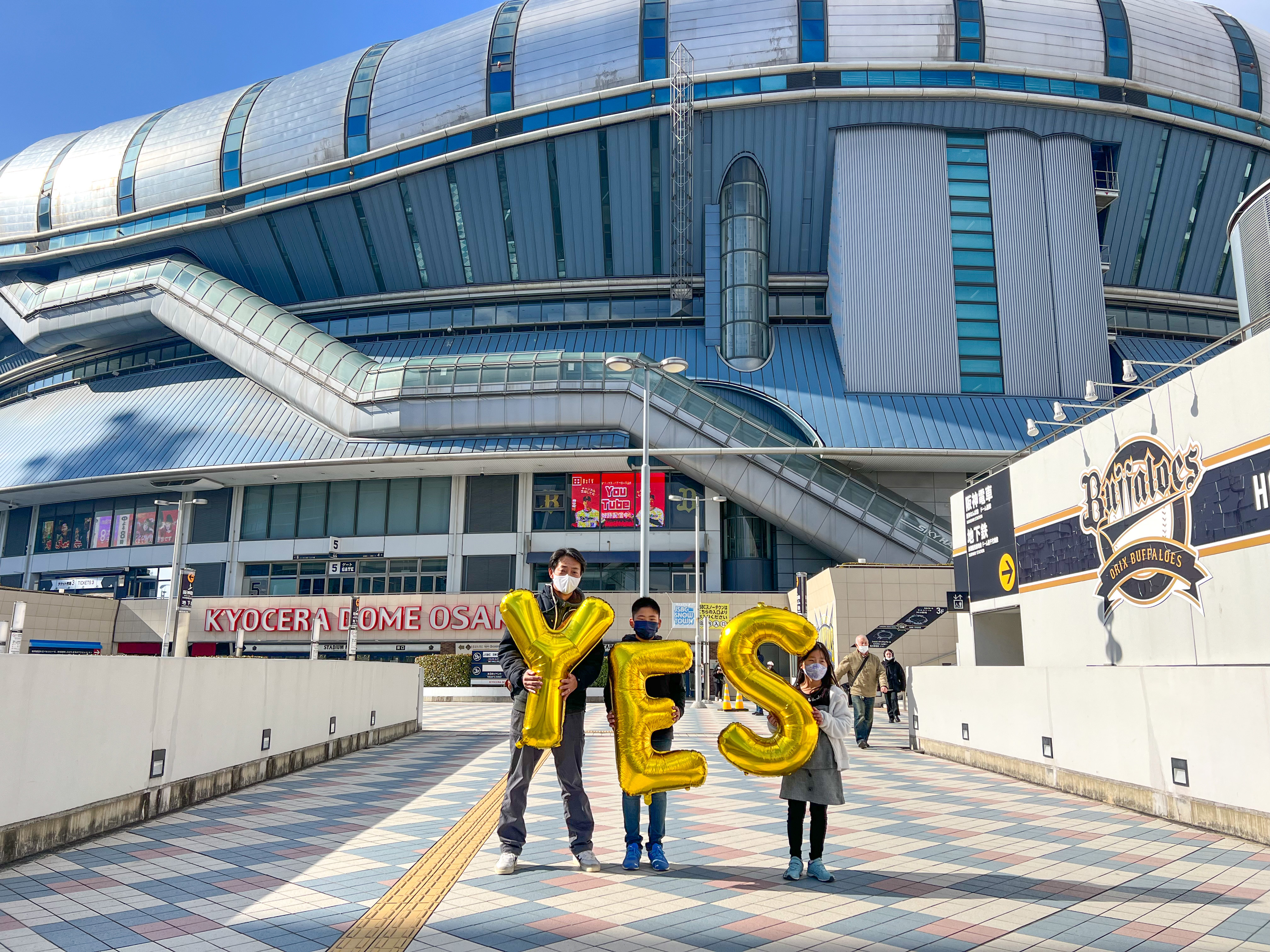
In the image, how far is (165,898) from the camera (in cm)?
580

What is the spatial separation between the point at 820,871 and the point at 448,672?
32.4 m

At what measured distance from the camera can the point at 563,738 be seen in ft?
22.1

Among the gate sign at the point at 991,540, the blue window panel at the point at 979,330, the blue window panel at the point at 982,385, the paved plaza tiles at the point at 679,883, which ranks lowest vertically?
the paved plaza tiles at the point at 679,883

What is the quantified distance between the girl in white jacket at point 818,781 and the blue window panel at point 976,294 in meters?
38.2

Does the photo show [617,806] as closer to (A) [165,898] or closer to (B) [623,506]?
(A) [165,898]

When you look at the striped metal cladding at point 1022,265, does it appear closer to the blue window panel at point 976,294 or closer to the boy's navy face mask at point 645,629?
the blue window panel at point 976,294

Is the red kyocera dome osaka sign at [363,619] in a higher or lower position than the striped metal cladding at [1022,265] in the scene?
lower

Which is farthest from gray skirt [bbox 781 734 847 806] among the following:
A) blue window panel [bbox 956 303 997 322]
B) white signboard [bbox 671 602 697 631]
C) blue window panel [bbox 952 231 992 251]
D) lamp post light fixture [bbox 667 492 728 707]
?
blue window panel [bbox 952 231 992 251]

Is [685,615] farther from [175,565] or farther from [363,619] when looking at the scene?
[175,565]

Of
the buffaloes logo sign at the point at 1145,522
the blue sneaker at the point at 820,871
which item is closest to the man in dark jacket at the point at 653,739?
the blue sneaker at the point at 820,871

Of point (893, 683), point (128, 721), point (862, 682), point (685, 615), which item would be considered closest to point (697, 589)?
point (685, 615)

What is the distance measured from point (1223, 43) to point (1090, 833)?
50273mm

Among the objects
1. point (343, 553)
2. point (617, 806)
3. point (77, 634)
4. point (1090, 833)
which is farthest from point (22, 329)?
point (1090, 833)

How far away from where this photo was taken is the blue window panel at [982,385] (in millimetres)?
40438
